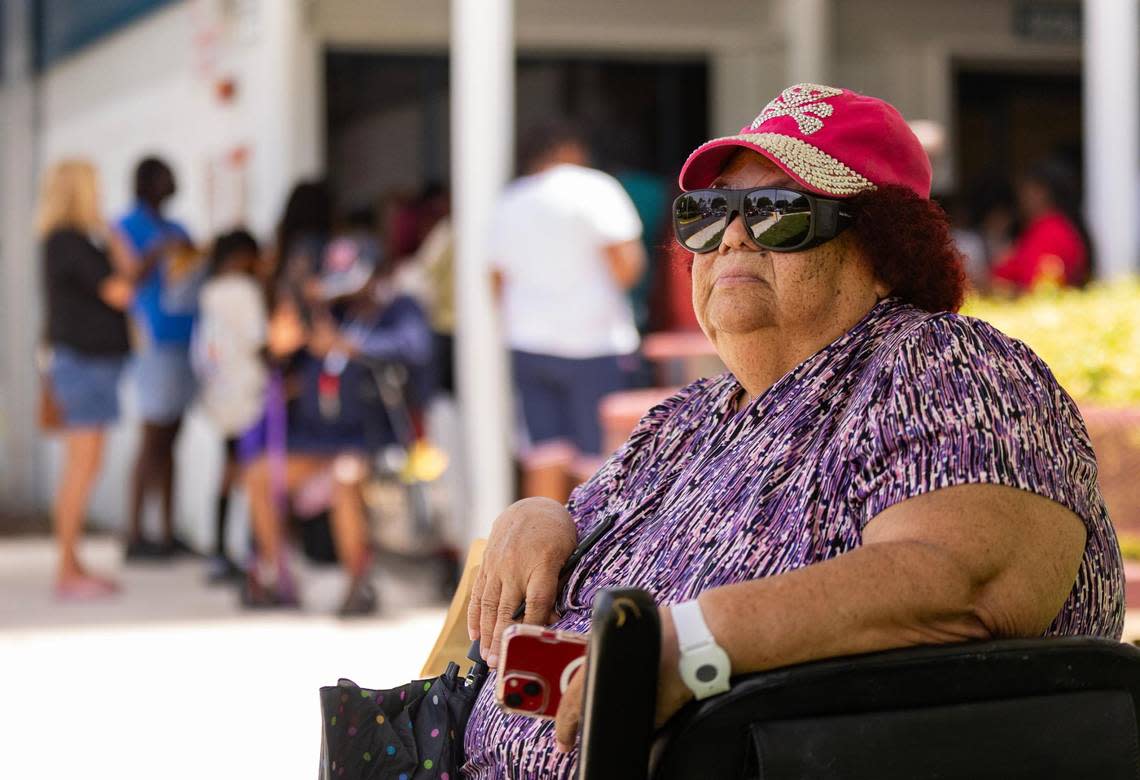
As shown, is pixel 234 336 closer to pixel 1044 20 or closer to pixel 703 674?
pixel 703 674

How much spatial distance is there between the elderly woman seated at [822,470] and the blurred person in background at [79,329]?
5.80 metres

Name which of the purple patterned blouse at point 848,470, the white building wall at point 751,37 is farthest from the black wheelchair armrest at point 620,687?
the white building wall at point 751,37

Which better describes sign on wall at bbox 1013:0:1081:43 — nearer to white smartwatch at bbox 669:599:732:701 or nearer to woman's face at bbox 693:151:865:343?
woman's face at bbox 693:151:865:343

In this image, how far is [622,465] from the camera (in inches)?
117

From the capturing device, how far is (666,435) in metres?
2.92

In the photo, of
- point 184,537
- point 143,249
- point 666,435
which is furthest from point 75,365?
point 666,435

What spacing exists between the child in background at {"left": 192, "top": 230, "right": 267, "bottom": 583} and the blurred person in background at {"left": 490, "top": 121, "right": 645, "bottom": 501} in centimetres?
125

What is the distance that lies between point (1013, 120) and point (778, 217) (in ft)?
39.1

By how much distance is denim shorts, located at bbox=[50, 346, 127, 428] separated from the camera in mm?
8297

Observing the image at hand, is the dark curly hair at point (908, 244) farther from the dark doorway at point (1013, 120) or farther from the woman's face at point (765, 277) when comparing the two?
the dark doorway at point (1013, 120)

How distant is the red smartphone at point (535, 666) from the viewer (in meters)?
2.21

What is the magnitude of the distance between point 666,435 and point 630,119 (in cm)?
947

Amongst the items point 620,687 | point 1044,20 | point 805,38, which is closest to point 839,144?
point 620,687

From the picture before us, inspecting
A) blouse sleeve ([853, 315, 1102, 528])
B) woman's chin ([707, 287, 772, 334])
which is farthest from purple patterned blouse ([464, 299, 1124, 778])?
woman's chin ([707, 287, 772, 334])
